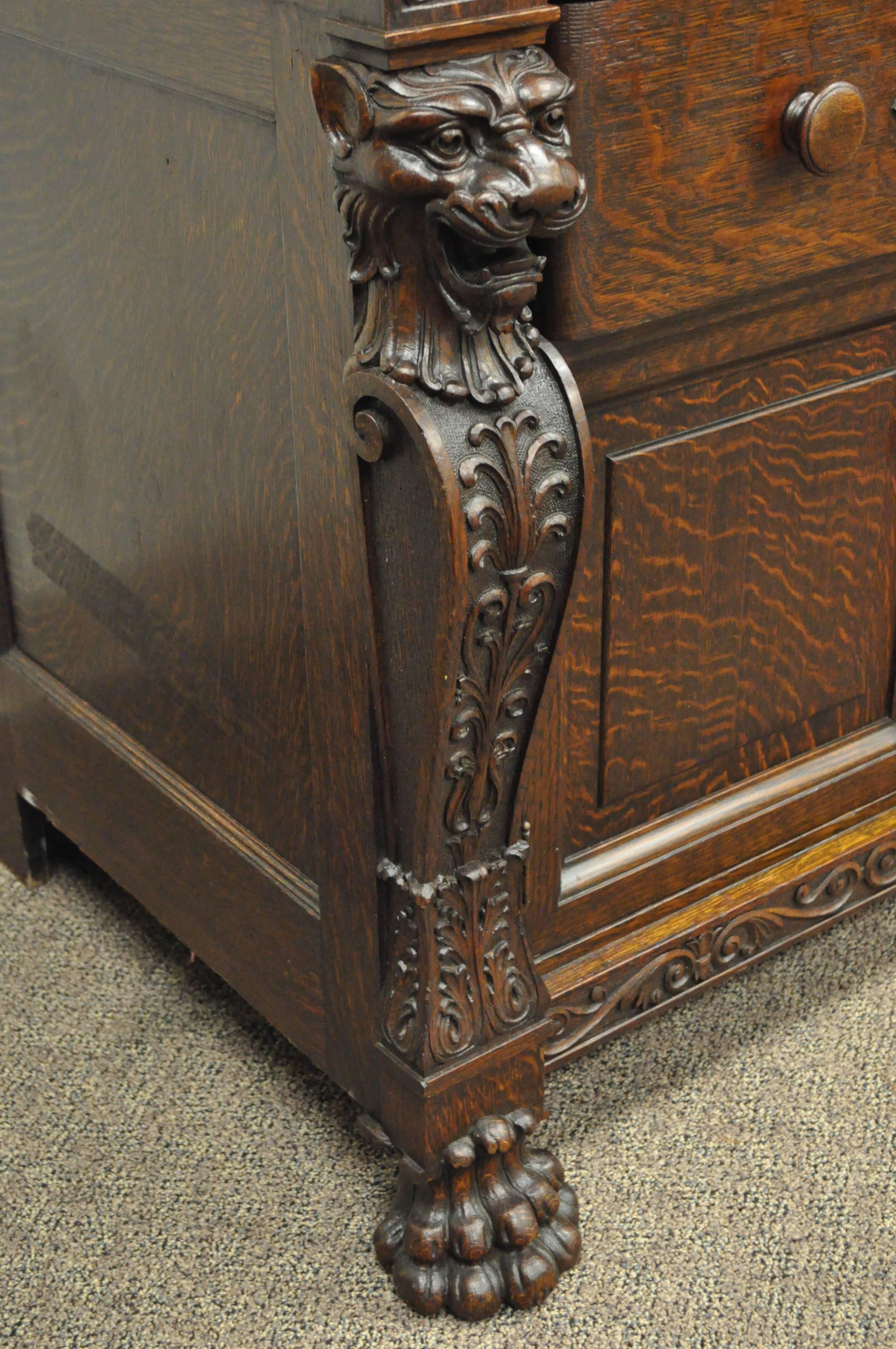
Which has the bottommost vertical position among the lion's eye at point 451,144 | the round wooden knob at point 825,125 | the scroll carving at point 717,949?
the scroll carving at point 717,949

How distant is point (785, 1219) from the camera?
0.97m

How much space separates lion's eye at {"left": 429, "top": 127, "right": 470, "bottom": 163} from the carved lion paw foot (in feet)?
1.69

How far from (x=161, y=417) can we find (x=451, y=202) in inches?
12.4

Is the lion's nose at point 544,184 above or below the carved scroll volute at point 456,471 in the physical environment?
above

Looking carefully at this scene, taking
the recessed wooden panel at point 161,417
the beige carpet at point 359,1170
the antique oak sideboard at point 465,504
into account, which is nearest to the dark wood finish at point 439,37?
the antique oak sideboard at point 465,504

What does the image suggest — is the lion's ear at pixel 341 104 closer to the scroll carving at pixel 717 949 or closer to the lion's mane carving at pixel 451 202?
the lion's mane carving at pixel 451 202

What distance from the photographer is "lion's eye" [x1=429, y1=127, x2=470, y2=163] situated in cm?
67

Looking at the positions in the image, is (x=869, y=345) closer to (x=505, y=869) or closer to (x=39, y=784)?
(x=505, y=869)

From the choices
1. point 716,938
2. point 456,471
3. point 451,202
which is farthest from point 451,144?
point 716,938

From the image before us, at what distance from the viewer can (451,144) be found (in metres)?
0.68

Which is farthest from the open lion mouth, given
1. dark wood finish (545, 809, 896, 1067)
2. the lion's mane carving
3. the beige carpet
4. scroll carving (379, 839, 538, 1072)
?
the beige carpet

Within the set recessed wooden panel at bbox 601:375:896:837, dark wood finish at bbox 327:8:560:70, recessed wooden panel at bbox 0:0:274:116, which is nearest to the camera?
dark wood finish at bbox 327:8:560:70

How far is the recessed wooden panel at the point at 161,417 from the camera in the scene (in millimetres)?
839

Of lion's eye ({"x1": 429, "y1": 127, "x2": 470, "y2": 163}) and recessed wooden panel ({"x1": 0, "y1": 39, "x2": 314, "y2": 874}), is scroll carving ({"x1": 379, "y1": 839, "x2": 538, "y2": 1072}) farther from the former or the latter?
lion's eye ({"x1": 429, "y1": 127, "x2": 470, "y2": 163})
